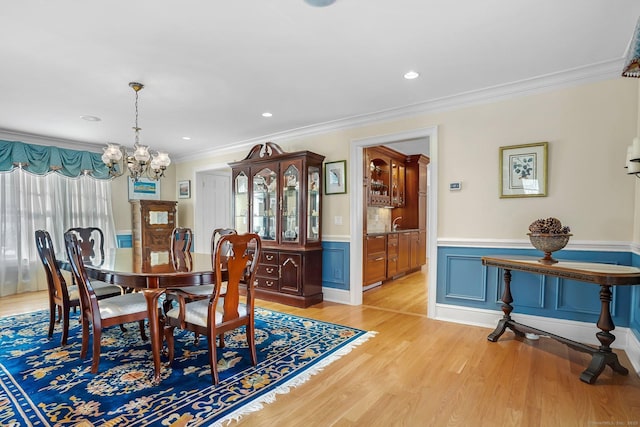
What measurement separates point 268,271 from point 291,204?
97 centimetres

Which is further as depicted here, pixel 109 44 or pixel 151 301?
pixel 109 44

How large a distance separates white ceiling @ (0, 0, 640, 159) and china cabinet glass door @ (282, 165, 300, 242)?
2.63 ft

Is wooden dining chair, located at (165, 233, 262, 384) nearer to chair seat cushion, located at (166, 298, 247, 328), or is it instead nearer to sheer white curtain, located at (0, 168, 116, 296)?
chair seat cushion, located at (166, 298, 247, 328)

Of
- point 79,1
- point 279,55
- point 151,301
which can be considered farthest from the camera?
point 279,55

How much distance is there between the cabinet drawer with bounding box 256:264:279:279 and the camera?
448cm

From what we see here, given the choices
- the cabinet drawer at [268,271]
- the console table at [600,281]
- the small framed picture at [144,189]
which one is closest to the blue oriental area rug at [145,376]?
the cabinet drawer at [268,271]

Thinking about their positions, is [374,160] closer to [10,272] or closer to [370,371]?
[370,371]

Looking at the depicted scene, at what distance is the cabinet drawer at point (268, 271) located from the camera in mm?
4480

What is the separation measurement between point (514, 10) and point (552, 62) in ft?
3.31

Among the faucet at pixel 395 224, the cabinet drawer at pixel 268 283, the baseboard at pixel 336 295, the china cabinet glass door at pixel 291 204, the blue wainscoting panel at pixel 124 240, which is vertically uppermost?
the china cabinet glass door at pixel 291 204

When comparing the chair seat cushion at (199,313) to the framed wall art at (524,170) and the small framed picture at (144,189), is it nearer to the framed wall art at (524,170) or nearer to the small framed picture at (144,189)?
the framed wall art at (524,170)

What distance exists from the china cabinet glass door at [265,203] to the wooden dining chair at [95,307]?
2.22 m

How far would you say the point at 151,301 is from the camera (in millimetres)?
2264

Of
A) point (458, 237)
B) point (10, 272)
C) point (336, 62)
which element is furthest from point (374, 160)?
point (10, 272)
